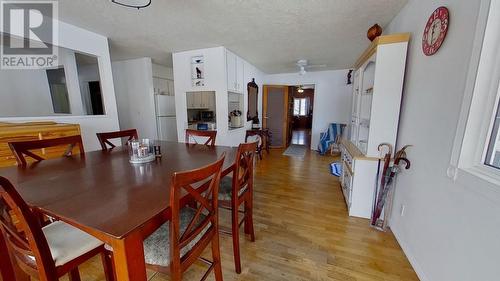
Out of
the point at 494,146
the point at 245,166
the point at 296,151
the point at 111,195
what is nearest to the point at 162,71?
the point at 296,151

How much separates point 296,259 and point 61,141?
7.75ft

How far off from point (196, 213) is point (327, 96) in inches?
208

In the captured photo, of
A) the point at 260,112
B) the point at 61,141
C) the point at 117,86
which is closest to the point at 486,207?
the point at 61,141

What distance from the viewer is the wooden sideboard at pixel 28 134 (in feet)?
6.16

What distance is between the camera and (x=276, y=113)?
6.07m

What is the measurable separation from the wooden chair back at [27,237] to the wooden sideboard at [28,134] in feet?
5.44

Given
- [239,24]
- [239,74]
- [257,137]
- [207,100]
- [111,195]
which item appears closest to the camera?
[111,195]

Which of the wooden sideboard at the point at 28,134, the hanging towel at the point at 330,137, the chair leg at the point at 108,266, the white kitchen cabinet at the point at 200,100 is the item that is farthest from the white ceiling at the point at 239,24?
the chair leg at the point at 108,266

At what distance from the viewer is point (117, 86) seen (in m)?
4.48

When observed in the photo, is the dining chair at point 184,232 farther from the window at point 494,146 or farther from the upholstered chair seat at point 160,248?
the window at point 494,146

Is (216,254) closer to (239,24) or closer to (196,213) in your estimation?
(196,213)

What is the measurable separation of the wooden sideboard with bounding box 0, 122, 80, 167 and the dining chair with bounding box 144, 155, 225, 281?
2091 millimetres

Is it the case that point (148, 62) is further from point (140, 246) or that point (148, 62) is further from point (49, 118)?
point (140, 246)

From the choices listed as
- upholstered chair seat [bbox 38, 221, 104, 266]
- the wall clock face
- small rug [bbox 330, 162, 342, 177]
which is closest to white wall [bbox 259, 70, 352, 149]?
small rug [bbox 330, 162, 342, 177]
